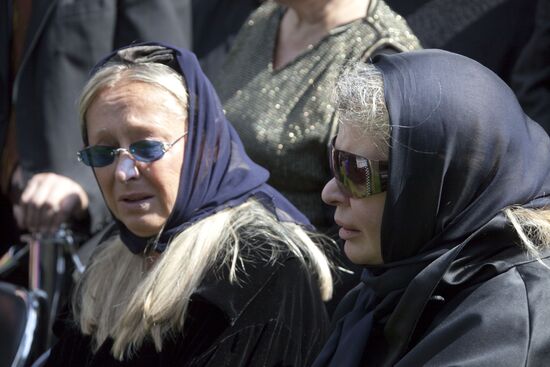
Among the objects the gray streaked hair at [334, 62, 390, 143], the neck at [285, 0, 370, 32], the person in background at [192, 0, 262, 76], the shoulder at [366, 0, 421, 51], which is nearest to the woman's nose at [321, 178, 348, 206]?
the gray streaked hair at [334, 62, 390, 143]

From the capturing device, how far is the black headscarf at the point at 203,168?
9.80 feet

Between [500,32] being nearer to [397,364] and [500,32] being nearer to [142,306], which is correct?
[142,306]

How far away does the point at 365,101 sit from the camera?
2.27 m

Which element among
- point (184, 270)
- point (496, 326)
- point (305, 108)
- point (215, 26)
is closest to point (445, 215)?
point (496, 326)

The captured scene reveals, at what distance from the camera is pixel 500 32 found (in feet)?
13.3

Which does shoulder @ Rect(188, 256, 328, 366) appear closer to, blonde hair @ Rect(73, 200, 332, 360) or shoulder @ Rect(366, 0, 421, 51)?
blonde hair @ Rect(73, 200, 332, 360)

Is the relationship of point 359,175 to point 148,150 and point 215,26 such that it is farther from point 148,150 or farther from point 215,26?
point 215,26

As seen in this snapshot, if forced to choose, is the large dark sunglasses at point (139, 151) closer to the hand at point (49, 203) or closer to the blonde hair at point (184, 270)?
the blonde hair at point (184, 270)

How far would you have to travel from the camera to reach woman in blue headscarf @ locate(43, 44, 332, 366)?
110 inches

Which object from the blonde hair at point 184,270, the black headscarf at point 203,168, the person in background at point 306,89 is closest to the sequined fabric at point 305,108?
the person in background at point 306,89

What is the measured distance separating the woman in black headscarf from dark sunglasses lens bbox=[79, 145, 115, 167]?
96 centimetres

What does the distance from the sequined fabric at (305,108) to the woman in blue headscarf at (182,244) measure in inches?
12.9

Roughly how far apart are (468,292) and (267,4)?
2265mm

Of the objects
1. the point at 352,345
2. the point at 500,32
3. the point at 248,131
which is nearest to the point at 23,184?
the point at 248,131
